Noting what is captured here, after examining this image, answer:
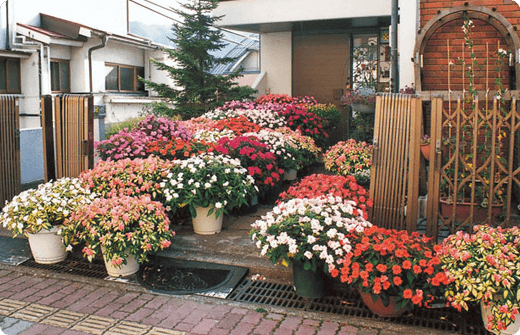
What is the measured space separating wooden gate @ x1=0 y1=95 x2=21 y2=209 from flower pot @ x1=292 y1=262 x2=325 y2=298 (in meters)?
4.73

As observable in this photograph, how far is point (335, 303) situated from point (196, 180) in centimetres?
231

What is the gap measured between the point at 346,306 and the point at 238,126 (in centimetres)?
541

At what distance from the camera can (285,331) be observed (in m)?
4.21

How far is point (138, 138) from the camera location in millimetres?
7953

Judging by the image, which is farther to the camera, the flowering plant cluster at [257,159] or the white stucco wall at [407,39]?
the white stucco wall at [407,39]

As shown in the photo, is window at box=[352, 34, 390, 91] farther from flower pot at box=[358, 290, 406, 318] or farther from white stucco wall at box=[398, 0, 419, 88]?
flower pot at box=[358, 290, 406, 318]

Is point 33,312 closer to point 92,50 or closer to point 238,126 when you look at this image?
point 238,126

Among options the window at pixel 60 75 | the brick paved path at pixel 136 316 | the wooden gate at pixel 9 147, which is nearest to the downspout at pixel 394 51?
the brick paved path at pixel 136 316

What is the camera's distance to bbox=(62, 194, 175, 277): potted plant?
5250 mm

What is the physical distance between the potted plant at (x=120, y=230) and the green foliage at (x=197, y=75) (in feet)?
25.0

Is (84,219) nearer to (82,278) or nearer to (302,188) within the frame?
(82,278)

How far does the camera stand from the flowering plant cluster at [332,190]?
18.4ft

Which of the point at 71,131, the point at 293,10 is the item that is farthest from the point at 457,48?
the point at 293,10

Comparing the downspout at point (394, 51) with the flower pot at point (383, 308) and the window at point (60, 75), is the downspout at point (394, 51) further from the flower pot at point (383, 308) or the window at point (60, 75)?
the window at point (60, 75)
